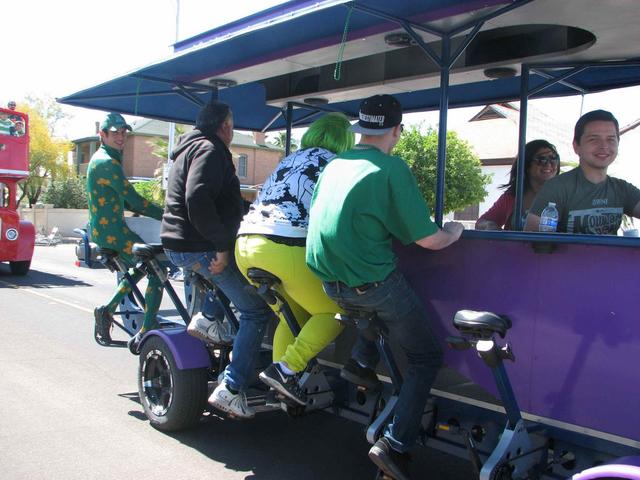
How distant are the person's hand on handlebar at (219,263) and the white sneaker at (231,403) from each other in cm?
77

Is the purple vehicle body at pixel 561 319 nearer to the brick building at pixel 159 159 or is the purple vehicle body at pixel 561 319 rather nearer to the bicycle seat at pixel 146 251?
the bicycle seat at pixel 146 251

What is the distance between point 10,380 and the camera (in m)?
5.90

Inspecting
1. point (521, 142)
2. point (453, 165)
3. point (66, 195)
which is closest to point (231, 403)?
point (521, 142)

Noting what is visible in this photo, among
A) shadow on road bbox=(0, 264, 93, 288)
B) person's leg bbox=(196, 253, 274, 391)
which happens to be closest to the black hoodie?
person's leg bbox=(196, 253, 274, 391)

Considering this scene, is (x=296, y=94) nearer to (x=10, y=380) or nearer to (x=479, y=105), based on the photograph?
(x=479, y=105)

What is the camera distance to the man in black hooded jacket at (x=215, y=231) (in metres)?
4.11

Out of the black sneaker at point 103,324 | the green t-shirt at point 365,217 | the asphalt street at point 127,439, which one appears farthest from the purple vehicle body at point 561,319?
the black sneaker at point 103,324

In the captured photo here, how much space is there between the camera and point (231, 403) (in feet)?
13.5

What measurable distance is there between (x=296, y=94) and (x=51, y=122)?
5701cm

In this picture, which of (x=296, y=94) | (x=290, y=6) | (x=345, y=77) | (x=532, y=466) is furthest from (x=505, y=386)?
(x=296, y=94)

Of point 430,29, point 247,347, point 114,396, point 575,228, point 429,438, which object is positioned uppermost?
point 430,29

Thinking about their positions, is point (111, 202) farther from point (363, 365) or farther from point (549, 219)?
point (549, 219)

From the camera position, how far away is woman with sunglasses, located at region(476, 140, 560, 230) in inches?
211

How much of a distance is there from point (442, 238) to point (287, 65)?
2345 mm
